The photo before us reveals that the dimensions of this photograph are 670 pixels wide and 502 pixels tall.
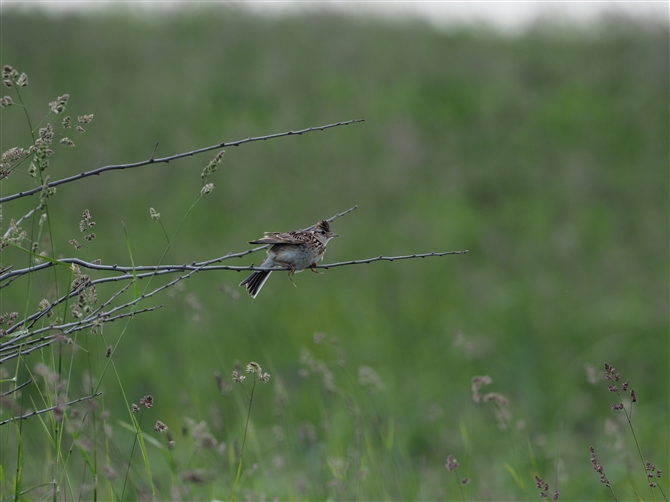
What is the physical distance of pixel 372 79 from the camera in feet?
51.6

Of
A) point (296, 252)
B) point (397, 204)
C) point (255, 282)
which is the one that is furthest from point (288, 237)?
point (397, 204)

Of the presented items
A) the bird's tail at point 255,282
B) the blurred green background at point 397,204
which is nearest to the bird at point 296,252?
the bird's tail at point 255,282

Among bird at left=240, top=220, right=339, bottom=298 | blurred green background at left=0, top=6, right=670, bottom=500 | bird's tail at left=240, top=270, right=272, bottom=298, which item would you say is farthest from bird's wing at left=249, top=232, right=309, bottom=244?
blurred green background at left=0, top=6, right=670, bottom=500

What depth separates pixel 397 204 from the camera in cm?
1360

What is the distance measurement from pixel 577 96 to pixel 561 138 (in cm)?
137

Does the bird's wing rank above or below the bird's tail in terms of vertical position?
above

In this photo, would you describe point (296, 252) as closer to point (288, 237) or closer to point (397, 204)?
point (288, 237)

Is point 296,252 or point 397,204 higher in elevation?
point 296,252

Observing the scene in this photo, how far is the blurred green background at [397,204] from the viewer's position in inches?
386

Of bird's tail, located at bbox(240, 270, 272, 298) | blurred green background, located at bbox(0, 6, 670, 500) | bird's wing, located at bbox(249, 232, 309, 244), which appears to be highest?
bird's wing, located at bbox(249, 232, 309, 244)

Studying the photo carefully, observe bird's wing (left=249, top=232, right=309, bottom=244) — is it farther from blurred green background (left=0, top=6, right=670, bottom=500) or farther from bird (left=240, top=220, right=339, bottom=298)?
blurred green background (left=0, top=6, right=670, bottom=500)

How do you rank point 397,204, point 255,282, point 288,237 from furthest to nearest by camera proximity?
1. point 397,204
2. point 255,282
3. point 288,237

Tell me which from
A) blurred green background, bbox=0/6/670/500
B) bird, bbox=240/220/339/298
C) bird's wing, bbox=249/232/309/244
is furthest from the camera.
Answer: blurred green background, bbox=0/6/670/500

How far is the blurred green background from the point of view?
9812mm
